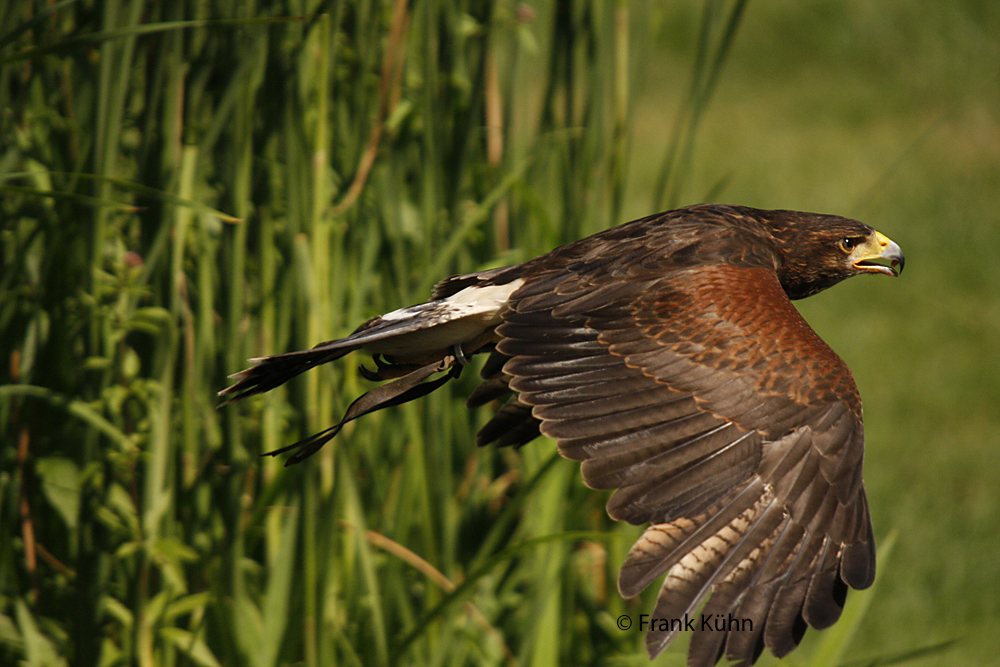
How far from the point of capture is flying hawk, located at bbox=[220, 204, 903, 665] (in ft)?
6.52

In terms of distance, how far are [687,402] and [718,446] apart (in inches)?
4.7

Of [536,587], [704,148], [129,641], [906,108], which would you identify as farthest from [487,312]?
[906,108]

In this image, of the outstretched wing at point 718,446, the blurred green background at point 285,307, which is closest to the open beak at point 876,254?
the blurred green background at point 285,307

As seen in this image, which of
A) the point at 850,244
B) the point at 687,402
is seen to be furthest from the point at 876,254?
the point at 687,402

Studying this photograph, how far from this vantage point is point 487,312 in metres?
2.48

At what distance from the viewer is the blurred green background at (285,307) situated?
2.49 metres

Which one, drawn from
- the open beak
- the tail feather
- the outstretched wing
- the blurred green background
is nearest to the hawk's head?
the open beak

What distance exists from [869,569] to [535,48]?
1.81m

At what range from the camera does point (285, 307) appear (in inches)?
105

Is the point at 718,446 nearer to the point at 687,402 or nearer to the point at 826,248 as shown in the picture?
the point at 687,402

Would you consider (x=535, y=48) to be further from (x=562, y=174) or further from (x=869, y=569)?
(x=869, y=569)

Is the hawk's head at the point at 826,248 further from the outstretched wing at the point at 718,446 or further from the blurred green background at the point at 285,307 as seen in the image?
the outstretched wing at the point at 718,446

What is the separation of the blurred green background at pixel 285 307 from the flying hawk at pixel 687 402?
8.9 inches

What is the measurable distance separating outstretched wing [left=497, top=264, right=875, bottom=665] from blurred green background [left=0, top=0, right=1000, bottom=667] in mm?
242
